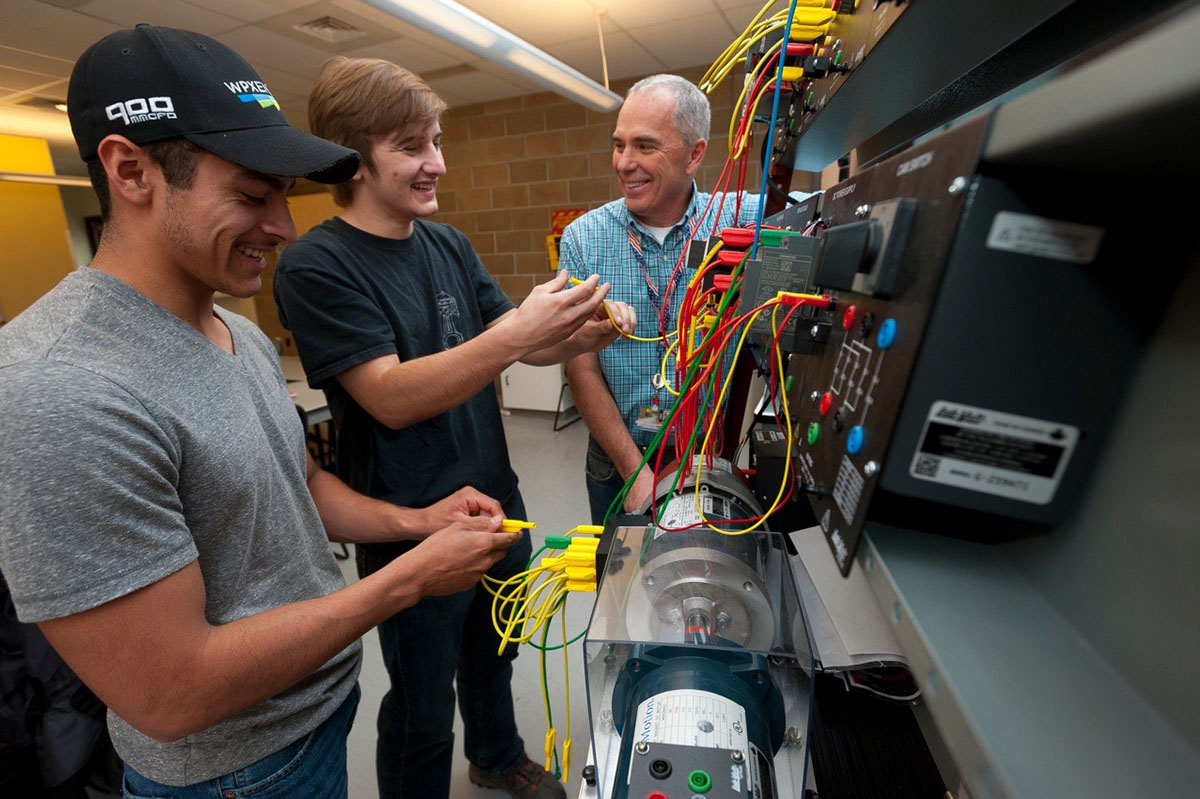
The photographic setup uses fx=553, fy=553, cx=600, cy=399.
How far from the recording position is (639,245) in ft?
5.12

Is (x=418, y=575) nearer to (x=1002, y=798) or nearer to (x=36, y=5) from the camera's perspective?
(x=1002, y=798)

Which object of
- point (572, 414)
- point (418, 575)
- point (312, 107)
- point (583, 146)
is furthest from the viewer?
point (572, 414)

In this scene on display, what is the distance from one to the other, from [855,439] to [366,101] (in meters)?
1.08

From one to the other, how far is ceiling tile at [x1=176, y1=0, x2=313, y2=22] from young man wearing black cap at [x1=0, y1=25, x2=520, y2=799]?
2745 mm

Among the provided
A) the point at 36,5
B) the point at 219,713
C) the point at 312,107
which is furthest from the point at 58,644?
the point at 36,5

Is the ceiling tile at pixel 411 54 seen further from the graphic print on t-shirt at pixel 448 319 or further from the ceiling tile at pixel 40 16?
the graphic print on t-shirt at pixel 448 319

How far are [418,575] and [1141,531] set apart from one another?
783 millimetres

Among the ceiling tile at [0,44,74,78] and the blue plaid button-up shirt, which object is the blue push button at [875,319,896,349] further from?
the ceiling tile at [0,44,74,78]

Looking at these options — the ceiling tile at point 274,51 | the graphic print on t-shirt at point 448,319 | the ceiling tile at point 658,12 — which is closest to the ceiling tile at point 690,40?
the ceiling tile at point 658,12

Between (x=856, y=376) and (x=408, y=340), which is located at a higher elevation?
(x=856, y=376)

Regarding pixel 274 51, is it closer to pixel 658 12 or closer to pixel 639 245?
pixel 658 12

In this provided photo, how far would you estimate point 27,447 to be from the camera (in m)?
0.52

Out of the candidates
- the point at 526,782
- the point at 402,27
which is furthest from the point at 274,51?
the point at 526,782

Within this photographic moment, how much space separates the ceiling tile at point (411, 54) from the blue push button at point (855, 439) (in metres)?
3.76
